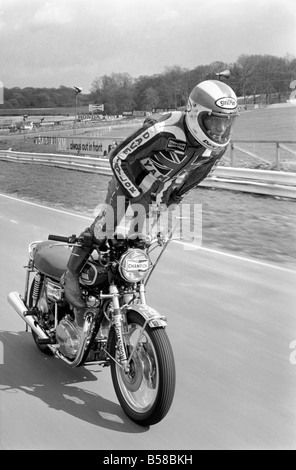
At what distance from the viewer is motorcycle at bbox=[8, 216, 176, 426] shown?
333 cm

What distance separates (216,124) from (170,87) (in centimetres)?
236

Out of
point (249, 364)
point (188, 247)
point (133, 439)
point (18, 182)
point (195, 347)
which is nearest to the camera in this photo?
point (133, 439)

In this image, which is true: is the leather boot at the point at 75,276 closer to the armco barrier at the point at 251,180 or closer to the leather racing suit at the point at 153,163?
the leather racing suit at the point at 153,163

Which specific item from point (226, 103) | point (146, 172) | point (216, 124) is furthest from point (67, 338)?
point (226, 103)

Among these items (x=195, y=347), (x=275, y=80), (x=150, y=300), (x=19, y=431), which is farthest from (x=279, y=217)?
(x=19, y=431)

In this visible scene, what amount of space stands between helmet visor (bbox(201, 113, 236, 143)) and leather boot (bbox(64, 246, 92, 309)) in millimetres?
1169

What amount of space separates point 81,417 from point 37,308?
4.29 feet

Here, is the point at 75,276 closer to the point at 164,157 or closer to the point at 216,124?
the point at 164,157

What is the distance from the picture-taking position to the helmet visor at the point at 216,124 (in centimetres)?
348

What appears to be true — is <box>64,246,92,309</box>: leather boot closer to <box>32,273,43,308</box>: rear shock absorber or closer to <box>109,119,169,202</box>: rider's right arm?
<box>109,119,169,202</box>: rider's right arm

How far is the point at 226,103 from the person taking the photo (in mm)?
3447

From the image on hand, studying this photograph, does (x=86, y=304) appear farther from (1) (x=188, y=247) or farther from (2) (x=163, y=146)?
(1) (x=188, y=247)

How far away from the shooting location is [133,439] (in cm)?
339

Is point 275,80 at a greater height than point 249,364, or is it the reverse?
point 275,80
